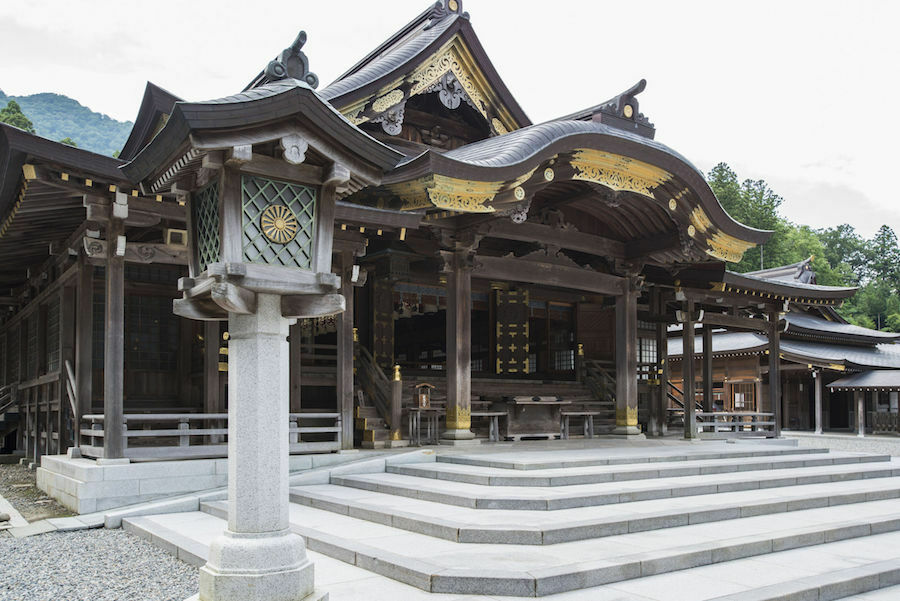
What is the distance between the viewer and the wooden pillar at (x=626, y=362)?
1451cm

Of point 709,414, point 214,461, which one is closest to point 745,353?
point 709,414

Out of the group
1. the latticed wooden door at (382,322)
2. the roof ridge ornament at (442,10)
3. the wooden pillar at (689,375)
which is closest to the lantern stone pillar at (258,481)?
the latticed wooden door at (382,322)

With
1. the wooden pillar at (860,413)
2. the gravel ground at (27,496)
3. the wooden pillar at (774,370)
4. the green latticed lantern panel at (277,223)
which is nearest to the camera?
the green latticed lantern panel at (277,223)

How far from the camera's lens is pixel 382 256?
14.5 m

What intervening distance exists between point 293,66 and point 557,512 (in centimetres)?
469

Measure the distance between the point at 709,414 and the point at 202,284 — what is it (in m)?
13.6

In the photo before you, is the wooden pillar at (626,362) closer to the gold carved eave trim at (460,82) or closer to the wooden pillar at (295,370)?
the gold carved eave trim at (460,82)

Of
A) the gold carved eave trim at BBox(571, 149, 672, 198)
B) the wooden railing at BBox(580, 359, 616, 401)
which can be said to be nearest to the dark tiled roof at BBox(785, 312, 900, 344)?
the wooden railing at BBox(580, 359, 616, 401)

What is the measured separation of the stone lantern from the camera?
492 centimetres

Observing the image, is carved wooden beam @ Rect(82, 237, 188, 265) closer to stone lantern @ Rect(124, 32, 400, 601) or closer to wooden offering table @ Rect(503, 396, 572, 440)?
stone lantern @ Rect(124, 32, 400, 601)

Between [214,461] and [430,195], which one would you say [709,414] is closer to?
[430,195]

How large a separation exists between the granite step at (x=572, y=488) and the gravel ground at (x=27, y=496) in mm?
3330

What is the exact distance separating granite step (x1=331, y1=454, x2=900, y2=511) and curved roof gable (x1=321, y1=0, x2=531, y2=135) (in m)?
6.50

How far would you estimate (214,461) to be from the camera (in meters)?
9.85
